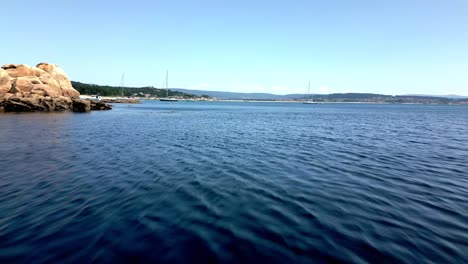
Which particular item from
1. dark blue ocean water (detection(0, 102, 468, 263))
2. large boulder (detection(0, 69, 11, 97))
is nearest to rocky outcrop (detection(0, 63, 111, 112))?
large boulder (detection(0, 69, 11, 97))

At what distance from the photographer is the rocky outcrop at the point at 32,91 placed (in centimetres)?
5797

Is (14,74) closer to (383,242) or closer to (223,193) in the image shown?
(223,193)

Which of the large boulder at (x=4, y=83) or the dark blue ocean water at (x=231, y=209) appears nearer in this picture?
the dark blue ocean water at (x=231, y=209)

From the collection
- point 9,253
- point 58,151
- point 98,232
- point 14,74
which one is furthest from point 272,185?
point 14,74

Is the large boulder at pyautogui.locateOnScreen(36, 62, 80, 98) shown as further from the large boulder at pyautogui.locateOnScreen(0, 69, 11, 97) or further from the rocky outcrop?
the large boulder at pyautogui.locateOnScreen(0, 69, 11, 97)

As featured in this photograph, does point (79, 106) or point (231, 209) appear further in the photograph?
point (79, 106)

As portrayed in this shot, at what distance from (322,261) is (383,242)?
2.27m

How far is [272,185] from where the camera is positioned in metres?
12.2

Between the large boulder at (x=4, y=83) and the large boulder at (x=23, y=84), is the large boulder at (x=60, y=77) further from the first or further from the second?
the large boulder at (x=4, y=83)

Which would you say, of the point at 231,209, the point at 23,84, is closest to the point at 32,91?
the point at 23,84

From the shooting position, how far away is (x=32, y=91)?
62625 millimetres

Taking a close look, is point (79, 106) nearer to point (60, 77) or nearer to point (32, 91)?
point (32, 91)

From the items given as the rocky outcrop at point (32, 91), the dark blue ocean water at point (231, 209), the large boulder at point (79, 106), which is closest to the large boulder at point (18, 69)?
the rocky outcrop at point (32, 91)

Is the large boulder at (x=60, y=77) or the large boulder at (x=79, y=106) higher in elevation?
the large boulder at (x=60, y=77)
